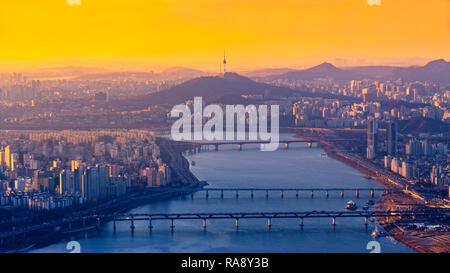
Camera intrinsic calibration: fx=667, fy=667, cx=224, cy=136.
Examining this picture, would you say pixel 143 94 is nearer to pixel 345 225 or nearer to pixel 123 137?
pixel 123 137

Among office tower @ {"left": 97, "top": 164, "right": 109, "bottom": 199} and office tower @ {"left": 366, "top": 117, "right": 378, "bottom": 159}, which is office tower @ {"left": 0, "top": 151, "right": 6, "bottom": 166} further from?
office tower @ {"left": 366, "top": 117, "right": 378, "bottom": 159}

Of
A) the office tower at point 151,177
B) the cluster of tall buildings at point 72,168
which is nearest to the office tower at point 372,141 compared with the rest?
the cluster of tall buildings at point 72,168

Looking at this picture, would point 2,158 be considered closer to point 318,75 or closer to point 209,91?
point 209,91

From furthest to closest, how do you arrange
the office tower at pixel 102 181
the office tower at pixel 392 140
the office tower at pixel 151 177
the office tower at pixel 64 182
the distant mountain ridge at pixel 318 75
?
1. the distant mountain ridge at pixel 318 75
2. the office tower at pixel 392 140
3. the office tower at pixel 151 177
4. the office tower at pixel 102 181
5. the office tower at pixel 64 182

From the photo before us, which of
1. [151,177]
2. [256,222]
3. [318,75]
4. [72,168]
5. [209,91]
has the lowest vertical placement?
[256,222]

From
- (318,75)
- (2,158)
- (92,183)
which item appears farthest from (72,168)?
(318,75)

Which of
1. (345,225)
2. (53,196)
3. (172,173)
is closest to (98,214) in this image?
(53,196)

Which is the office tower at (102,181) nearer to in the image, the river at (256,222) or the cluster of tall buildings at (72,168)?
the cluster of tall buildings at (72,168)

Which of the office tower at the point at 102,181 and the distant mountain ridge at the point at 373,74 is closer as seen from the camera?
the office tower at the point at 102,181
